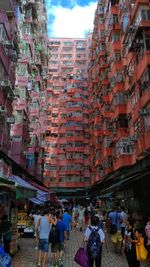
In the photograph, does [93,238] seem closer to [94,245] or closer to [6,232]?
[94,245]

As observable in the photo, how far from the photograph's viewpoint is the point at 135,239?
8.52m

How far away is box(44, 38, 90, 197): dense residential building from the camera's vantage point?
216 feet

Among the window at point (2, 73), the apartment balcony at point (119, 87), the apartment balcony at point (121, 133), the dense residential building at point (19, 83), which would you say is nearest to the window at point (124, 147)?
the apartment balcony at point (121, 133)

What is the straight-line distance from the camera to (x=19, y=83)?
32188 mm

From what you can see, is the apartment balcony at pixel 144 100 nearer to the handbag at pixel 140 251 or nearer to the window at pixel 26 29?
the handbag at pixel 140 251

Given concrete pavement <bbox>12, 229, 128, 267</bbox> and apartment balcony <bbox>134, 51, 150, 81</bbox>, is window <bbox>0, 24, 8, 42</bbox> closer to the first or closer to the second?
apartment balcony <bbox>134, 51, 150, 81</bbox>

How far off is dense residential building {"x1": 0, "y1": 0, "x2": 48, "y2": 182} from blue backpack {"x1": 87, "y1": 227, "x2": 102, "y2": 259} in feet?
48.3

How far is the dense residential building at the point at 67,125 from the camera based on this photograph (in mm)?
65812

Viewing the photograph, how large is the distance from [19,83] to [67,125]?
126 ft

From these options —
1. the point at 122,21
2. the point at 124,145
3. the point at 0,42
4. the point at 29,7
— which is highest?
the point at 29,7

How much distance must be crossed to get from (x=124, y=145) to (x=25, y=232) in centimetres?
1239

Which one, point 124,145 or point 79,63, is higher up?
point 79,63

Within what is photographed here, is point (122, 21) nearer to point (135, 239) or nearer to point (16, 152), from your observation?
point (16, 152)

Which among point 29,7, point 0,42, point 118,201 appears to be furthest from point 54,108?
point 0,42
